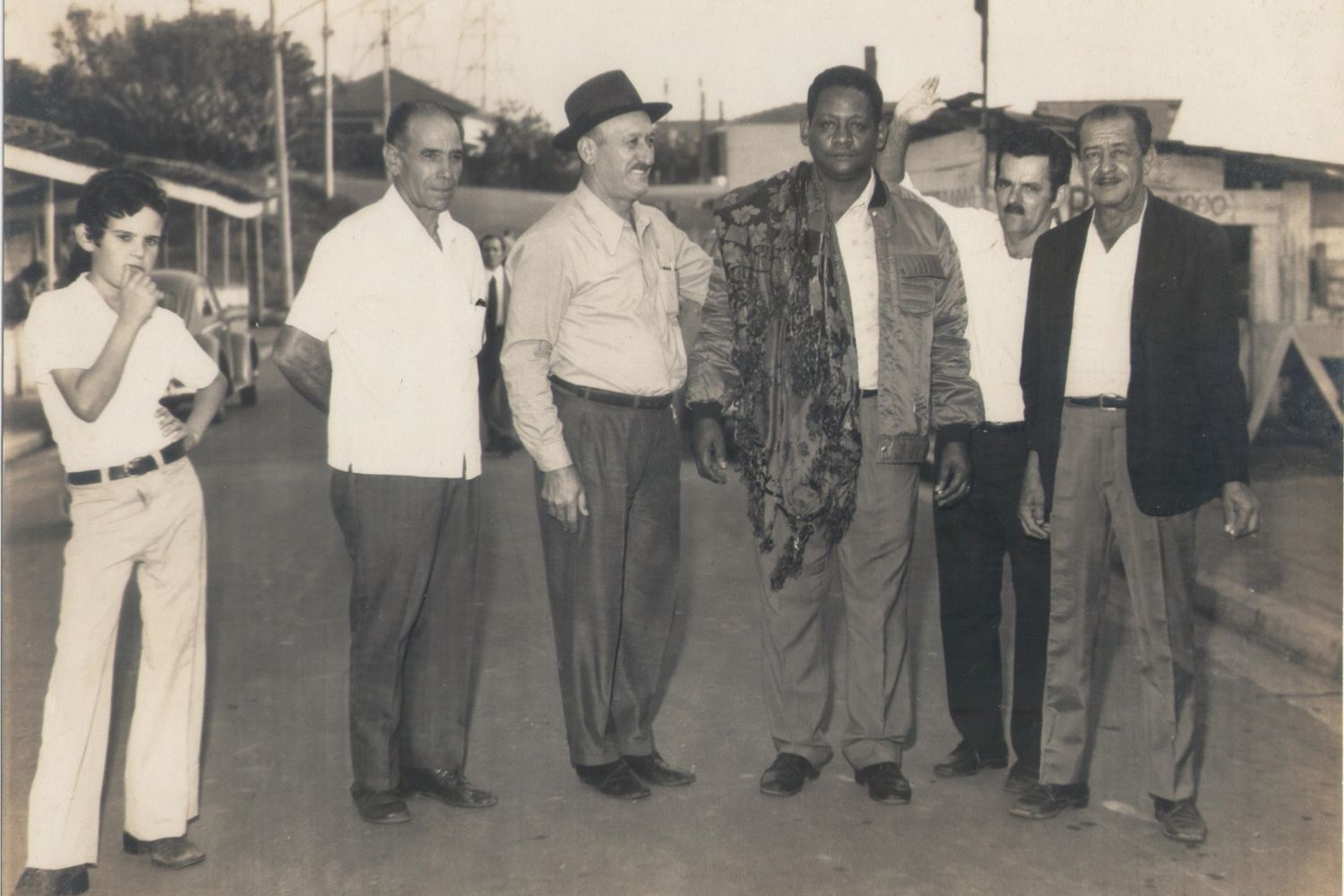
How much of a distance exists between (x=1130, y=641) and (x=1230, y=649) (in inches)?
17.2

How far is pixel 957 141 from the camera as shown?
13906 millimetres

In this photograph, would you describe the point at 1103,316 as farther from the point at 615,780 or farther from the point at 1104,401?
the point at 615,780

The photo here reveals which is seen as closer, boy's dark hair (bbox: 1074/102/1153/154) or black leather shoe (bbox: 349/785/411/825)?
boy's dark hair (bbox: 1074/102/1153/154)

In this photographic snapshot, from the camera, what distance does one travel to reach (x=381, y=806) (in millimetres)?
4621

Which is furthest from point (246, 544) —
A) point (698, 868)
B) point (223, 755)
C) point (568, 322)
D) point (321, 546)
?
point (698, 868)

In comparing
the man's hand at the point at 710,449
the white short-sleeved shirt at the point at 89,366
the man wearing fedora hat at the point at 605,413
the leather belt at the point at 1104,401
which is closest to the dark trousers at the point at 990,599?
the leather belt at the point at 1104,401

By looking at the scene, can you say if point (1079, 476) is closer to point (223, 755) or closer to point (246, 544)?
point (223, 755)

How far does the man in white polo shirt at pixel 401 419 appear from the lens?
4.52 m

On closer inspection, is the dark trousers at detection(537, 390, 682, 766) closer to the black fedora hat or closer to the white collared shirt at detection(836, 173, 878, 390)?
the white collared shirt at detection(836, 173, 878, 390)

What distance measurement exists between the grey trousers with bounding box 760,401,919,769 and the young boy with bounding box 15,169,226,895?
185cm

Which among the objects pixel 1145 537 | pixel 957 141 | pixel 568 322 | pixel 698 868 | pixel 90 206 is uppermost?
pixel 957 141

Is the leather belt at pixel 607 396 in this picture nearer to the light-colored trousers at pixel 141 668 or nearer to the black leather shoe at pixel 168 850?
the light-colored trousers at pixel 141 668

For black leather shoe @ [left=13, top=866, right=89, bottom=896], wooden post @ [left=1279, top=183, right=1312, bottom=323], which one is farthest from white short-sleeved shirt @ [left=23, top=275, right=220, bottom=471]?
wooden post @ [left=1279, top=183, right=1312, bottom=323]

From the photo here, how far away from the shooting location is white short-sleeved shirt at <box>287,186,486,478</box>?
14.8ft
